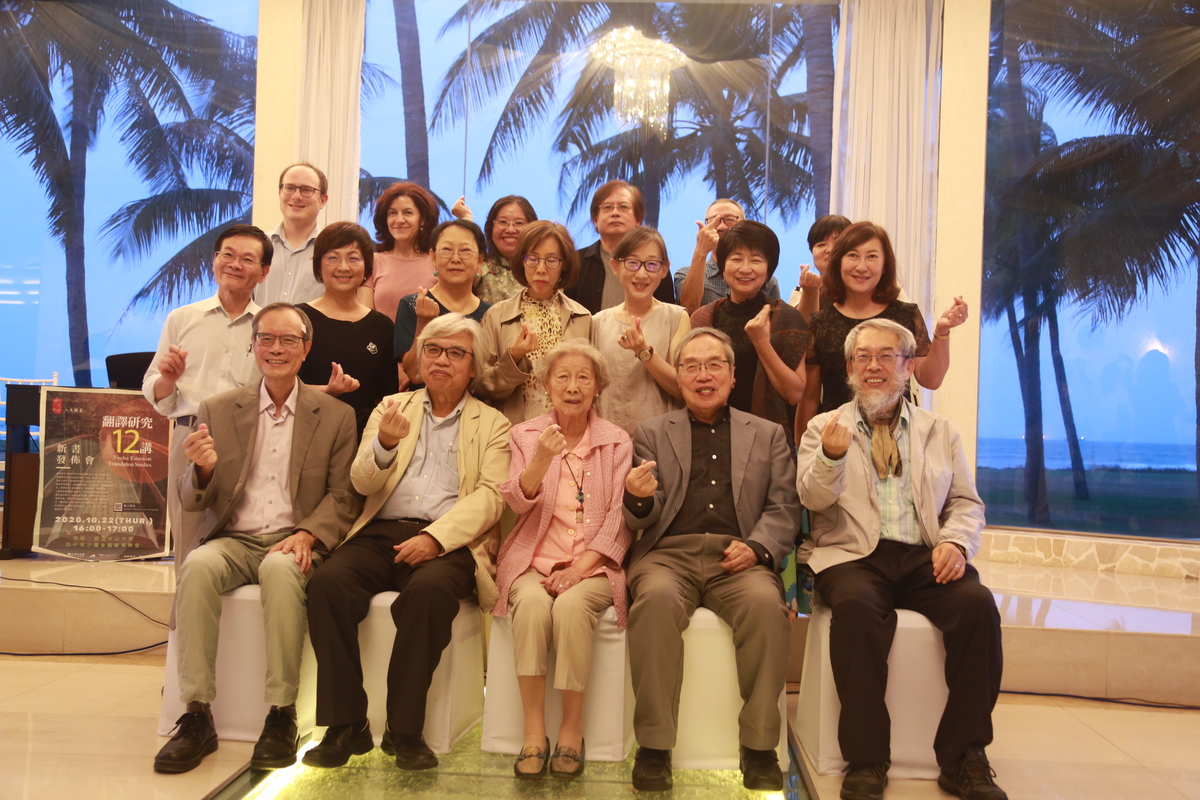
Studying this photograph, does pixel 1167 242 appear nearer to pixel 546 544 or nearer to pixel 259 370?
pixel 546 544

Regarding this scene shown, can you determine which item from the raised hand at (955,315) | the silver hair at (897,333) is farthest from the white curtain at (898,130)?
the silver hair at (897,333)

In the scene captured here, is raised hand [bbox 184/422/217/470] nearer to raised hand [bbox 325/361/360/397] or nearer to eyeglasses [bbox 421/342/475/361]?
raised hand [bbox 325/361/360/397]

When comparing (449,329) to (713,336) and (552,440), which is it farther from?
(713,336)

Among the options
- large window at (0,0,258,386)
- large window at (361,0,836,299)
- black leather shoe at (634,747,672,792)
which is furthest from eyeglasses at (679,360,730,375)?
large window at (0,0,258,386)

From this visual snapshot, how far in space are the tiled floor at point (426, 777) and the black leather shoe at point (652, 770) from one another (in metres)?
0.07

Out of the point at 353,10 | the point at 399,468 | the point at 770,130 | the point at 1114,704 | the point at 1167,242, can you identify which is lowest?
the point at 1114,704

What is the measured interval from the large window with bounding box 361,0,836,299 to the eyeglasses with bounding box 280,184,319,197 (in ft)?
9.64

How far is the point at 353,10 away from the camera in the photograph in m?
5.59

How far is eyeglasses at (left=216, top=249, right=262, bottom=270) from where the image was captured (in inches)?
121

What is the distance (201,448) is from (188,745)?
877mm

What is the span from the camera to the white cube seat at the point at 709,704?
100 inches

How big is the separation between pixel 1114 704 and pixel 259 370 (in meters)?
3.54

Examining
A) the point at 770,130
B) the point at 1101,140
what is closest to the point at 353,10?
the point at 770,130

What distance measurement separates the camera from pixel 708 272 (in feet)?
13.0
